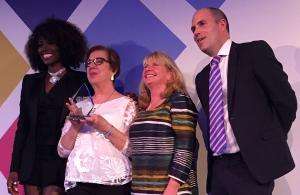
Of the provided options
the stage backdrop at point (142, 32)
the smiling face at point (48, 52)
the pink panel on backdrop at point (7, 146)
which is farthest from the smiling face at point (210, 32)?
the pink panel on backdrop at point (7, 146)

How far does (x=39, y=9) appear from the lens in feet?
10.9

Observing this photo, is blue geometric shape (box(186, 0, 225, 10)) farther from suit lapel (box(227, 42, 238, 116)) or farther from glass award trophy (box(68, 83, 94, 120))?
glass award trophy (box(68, 83, 94, 120))

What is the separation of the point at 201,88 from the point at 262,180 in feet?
2.01

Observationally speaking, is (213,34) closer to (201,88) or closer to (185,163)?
(201,88)

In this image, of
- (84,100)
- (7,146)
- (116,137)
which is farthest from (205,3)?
(7,146)

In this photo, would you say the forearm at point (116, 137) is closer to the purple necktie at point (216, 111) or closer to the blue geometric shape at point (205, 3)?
the purple necktie at point (216, 111)

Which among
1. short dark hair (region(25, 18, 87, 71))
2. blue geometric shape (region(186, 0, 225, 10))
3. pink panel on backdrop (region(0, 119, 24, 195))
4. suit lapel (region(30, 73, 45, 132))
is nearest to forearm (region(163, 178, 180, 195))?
suit lapel (region(30, 73, 45, 132))

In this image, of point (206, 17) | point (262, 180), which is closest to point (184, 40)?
point (206, 17)

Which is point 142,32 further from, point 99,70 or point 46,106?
point 46,106

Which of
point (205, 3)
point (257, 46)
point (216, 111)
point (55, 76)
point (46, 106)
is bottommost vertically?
point (216, 111)

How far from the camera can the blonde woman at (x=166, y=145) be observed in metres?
2.18

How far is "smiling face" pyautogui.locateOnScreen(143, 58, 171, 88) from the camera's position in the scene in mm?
2391

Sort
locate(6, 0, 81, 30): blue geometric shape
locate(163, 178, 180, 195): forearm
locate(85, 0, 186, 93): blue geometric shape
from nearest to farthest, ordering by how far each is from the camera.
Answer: locate(163, 178, 180, 195): forearm, locate(85, 0, 186, 93): blue geometric shape, locate(6, 0, 81, 30): blue geometric shape

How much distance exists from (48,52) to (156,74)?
0.73 metres
